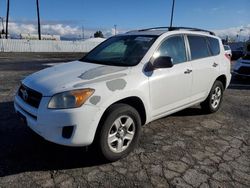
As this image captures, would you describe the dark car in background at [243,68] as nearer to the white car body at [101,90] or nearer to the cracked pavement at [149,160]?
the cracked pavement at [149,160]

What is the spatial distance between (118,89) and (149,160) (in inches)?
43.3

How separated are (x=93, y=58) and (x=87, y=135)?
187 cm

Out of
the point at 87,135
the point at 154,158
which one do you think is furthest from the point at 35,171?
the point at 154,158

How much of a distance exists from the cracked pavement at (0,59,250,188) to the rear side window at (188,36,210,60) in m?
1.35

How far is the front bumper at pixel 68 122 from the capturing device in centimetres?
302

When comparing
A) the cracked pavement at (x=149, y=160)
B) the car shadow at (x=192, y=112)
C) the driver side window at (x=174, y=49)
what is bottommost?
the car shadow at (x=192, y=112)

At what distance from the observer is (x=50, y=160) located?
11.6ft

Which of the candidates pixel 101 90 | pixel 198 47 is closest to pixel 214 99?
pixel 198 47

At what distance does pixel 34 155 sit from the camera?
144 inches

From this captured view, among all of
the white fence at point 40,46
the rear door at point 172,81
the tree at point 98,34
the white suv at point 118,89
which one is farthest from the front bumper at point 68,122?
the tree at point 98,34

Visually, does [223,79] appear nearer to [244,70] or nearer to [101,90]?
[101,90]

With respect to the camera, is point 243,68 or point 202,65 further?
point 243,68

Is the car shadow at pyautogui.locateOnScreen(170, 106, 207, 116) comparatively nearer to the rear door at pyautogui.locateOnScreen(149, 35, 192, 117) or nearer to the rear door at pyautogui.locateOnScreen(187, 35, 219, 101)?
the rear door at pyautogui.locateOnScreen(187, 35, 219, 101)

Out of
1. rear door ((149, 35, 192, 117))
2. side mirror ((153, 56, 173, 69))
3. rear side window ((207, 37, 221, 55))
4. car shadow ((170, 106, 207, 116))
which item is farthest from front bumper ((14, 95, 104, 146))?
rear side window ((207, 37, 221, 55))
